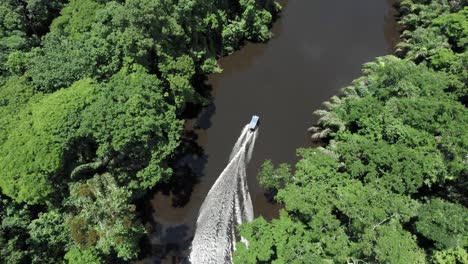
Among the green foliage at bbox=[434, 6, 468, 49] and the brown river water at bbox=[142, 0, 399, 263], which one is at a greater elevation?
the green foliage at bbox=[434, 6, 468, 49]

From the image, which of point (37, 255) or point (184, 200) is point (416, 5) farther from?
point (37, 255)

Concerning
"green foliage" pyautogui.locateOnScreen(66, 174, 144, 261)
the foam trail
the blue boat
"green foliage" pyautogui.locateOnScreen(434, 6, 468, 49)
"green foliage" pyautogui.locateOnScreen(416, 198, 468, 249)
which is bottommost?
"green foliage" pyautogui.locateOnScreen(66, 174, 144, 261)

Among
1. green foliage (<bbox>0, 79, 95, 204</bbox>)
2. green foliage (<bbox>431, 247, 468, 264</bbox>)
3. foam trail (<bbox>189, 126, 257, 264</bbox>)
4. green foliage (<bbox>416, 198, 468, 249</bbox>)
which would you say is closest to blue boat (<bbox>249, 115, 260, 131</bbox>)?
foam trail (<bbox>189, 126, 257, 264</bbox>)

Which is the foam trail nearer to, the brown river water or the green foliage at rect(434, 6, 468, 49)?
the brown river water

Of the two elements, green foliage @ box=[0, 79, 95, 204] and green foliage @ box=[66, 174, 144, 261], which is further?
green foliage @ box=[0, 79, 95, 204]

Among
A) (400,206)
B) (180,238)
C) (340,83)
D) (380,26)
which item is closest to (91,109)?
(180,238)

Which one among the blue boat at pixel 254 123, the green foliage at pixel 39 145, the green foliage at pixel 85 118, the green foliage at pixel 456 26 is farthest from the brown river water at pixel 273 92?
the green foliage at pixel 39 145

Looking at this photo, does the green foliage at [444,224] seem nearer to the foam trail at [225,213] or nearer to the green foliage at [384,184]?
the green foliage at [384,184]
